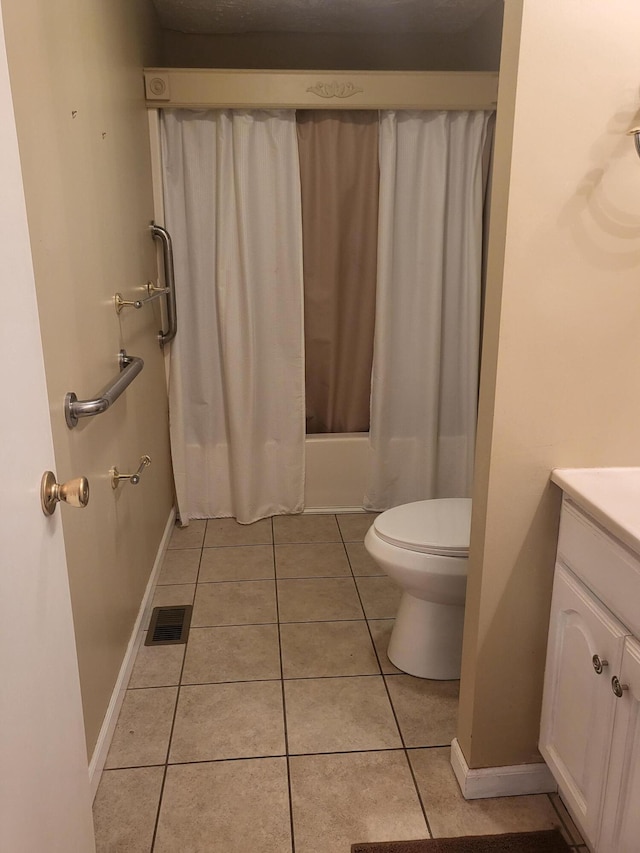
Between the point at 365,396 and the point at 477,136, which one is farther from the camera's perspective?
the point at 365,396

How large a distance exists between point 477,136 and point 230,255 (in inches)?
46.1

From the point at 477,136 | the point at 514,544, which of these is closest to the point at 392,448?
the point at 477,136

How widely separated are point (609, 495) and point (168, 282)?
204cm

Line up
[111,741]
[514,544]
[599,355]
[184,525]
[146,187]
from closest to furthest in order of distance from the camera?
[599,355], [514,544], [111,741], [146,187], [184,525]

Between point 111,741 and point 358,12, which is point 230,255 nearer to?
point 358,12

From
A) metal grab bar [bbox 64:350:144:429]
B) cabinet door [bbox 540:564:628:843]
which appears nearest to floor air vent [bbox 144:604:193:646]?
metal grab bar [bbox 64:350:144:429]

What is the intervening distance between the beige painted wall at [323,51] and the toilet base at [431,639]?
100 inches

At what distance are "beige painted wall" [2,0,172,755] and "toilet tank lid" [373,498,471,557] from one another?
0.82 m

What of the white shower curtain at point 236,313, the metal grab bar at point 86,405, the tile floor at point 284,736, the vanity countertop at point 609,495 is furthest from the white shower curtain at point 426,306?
the vanity countertop at point 609,495

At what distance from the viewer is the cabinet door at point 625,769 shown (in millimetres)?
1173

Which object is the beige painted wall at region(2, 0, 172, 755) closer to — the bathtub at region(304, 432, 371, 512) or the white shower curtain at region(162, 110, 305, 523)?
the white shower curtain at region(162, 110, 305, 523)

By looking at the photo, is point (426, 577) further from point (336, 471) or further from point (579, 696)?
point (336, 471)

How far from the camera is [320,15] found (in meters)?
3.03

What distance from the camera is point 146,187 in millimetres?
2689
